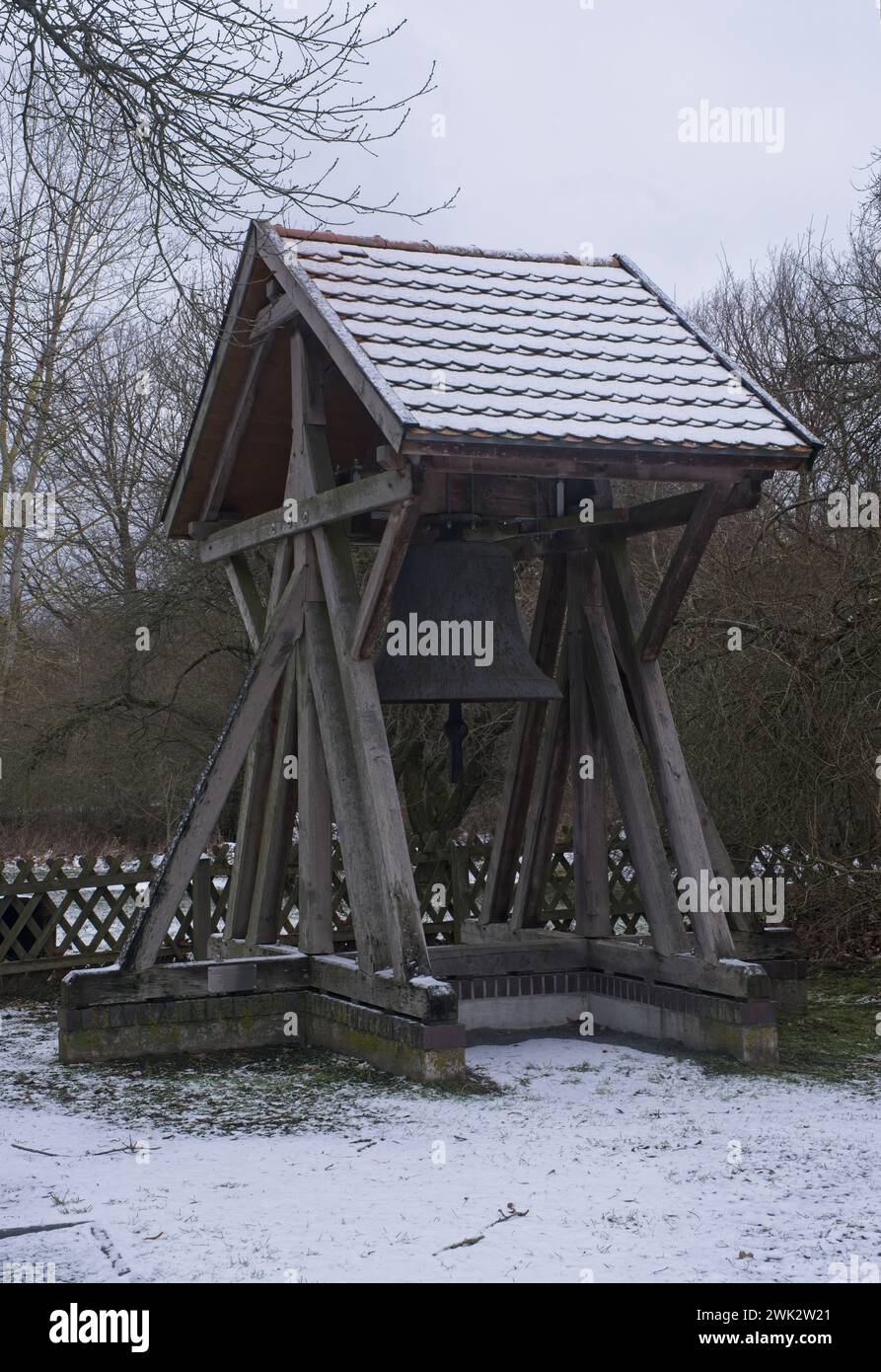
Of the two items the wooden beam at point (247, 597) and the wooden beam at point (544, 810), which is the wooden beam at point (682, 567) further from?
the wooden beam at point (247, 597)

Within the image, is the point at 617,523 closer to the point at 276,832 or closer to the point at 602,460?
the point at 602,460

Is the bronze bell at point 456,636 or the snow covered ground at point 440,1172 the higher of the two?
the bronze bell at point 456,636

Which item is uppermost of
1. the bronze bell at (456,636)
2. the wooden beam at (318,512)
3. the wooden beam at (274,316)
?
the wooden beam at (274,316)

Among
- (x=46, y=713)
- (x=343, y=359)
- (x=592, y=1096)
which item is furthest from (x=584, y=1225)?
(x=46, y=713)

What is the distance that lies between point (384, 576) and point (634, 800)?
7.30 ft

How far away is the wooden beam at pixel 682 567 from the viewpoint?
8367mm

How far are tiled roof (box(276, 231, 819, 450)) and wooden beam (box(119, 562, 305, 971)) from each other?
1654 millimetres

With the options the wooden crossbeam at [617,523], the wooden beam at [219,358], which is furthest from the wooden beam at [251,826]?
the wooden crossbeam at [617,523]

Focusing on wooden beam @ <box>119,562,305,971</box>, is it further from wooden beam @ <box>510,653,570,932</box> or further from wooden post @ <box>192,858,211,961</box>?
wooden beam @ <box>510,653,570,932</box>

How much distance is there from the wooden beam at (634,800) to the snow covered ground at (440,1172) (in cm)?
78

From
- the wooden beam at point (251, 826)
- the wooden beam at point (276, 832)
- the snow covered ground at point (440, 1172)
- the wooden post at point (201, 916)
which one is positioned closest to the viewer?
the snow covered ground at point (440, 1172)

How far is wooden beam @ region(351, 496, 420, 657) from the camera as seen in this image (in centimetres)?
768
